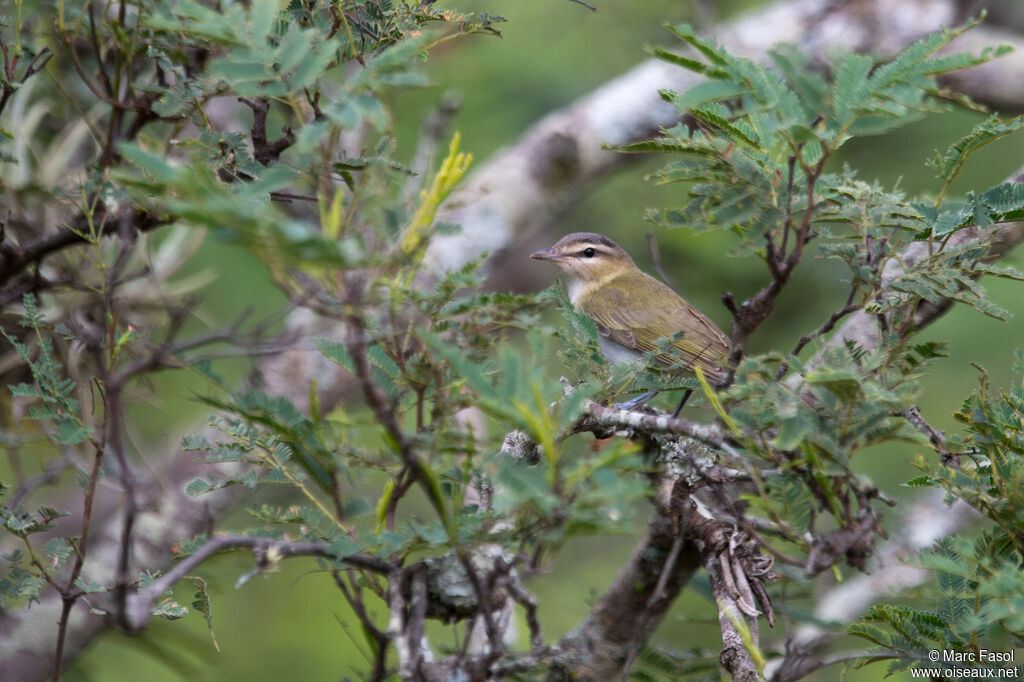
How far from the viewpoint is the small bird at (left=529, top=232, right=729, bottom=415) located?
4.46 meters

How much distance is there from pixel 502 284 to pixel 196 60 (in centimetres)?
432

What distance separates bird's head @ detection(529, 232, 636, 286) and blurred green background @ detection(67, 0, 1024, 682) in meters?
0.72

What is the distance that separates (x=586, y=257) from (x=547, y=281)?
196cm

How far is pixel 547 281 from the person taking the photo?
290 inches

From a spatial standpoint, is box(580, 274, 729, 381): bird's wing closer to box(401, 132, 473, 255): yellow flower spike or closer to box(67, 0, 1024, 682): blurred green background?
box(67, 0, 1024, 682): blurred green background

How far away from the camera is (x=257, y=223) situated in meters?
1.23

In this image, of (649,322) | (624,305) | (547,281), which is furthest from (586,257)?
(547,281)

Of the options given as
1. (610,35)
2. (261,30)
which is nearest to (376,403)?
(261,30)

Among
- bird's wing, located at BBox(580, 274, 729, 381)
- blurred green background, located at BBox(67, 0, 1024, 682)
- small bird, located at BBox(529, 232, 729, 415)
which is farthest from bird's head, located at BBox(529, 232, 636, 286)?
blurred green background, located at BBox(67, 0, 1024, 682)

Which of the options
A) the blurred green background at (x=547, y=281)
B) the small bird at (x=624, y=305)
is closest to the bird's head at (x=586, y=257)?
the small bird at (x=624, y=305)

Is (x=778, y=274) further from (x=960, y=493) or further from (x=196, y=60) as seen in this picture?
(x=196, y=60)

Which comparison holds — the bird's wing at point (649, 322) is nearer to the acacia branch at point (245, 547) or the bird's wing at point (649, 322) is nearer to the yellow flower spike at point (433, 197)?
the acacia branch at point (245, 547)

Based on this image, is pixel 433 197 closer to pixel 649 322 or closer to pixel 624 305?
pixel 649 322

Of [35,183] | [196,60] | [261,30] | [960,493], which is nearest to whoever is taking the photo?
[261,30]
